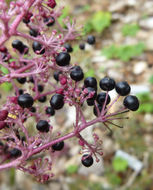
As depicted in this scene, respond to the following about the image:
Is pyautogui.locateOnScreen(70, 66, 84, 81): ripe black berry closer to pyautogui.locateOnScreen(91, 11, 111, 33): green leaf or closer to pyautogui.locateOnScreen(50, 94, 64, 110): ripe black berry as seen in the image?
pyautogui.locateOnScreen(50, 94, 64, 110): ripe black berry

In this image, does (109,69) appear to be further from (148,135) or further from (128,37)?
(148,135)

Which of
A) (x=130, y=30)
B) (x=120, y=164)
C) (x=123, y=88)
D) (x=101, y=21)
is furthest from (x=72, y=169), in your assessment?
(x=101, y=21)

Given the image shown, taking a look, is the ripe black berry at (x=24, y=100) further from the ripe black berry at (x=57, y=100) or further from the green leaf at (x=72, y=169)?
the green leaf at (x=72, y=169)

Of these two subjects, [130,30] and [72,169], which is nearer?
[72,169]

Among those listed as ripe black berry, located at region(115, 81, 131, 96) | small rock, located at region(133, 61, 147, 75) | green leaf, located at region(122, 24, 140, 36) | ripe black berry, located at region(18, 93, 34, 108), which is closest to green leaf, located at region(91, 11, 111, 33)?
green leaf, located at region(122, 24, 140, 36)

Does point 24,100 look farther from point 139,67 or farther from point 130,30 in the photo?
point 130,30

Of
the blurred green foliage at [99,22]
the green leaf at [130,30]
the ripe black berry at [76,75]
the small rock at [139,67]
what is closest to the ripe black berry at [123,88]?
the ripe black berry at [76,75]

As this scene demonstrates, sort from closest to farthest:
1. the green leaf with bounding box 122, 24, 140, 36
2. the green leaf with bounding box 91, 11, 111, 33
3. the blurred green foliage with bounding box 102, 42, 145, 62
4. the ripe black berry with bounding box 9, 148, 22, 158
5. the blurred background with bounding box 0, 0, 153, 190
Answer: the ripe black berry with bounding box 9, 148, 22, 158 < the blurred background with bounding box 0, 0, 153, 190 < the blurred green foliage with bounding box 102, 42, 145, 62 < the green leaf with bounding box 122, 24, 140, 36 < the green leaf with bounding box 91, 11, 111, 33
